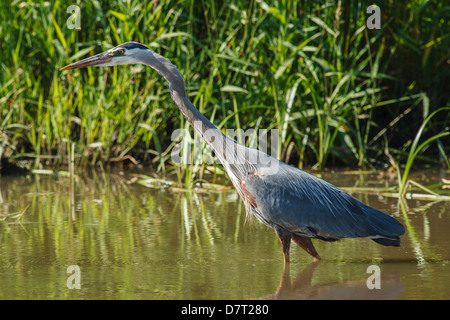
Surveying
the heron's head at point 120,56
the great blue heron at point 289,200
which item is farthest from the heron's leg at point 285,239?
the heron's head at point 120,56

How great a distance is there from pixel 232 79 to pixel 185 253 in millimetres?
3181

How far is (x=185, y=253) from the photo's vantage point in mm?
4500

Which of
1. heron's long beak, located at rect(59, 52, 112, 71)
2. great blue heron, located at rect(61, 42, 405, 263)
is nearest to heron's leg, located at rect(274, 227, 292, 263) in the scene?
great blue heron, located at rect(61, 42, 405, 263)

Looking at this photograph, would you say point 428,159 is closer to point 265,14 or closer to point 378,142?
point 378,142

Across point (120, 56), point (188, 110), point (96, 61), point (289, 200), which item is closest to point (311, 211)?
point (289, 200)

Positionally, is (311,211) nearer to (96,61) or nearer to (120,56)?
(120,56)

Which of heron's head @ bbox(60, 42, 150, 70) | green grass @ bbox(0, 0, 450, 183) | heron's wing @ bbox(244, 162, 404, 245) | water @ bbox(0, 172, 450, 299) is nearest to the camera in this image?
water @ bbox(0, 172, 450, 299)

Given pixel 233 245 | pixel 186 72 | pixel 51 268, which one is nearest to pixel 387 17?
pixel 186 72

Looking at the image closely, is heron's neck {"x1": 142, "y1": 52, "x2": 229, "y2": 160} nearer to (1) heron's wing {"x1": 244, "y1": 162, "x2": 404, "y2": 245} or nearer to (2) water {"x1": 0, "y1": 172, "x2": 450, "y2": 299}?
(1) heron's wing {"x1": 244, "y1": 162, "x2": 404, "y2": 245}

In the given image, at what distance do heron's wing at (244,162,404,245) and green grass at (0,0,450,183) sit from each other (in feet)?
7.40

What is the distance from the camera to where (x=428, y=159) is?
7.32m

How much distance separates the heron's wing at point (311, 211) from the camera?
4.29 metres

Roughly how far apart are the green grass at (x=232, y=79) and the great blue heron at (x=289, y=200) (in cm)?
195

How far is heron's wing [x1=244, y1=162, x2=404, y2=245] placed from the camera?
4289 millimetres
